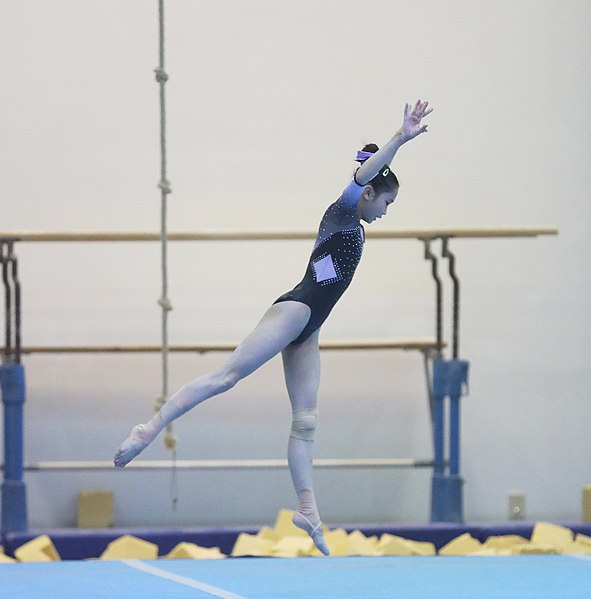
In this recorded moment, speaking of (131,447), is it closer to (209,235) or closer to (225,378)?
(225,378)

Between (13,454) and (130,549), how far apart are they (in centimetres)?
69

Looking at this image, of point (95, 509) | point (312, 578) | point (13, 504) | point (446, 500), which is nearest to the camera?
point (312, 578)

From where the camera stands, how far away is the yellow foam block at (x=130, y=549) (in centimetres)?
492

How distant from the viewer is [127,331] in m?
5.99

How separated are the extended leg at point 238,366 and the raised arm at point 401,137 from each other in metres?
0.48

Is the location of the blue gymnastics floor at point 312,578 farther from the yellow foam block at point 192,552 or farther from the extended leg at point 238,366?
the yellow foam block at point 192,552

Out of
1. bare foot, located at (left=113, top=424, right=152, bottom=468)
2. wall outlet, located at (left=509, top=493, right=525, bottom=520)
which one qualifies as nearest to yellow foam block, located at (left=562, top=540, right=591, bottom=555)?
wall outlet, located at (left=509, top=493, right=525, bottom=520)

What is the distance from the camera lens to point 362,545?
198 inches

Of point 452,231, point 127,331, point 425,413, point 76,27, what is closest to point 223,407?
point 127,331

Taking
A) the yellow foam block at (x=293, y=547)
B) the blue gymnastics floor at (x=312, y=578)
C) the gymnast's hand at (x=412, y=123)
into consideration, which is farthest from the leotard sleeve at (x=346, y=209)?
the yellow foam block at (x=293, y=547)

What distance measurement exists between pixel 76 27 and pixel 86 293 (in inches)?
54.3

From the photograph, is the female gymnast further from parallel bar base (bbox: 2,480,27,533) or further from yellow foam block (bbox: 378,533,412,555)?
parallel bar base (bbox: 2,480,27,533)

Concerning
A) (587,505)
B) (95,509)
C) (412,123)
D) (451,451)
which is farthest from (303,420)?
(587,505)

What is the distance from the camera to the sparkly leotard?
3469 mm
